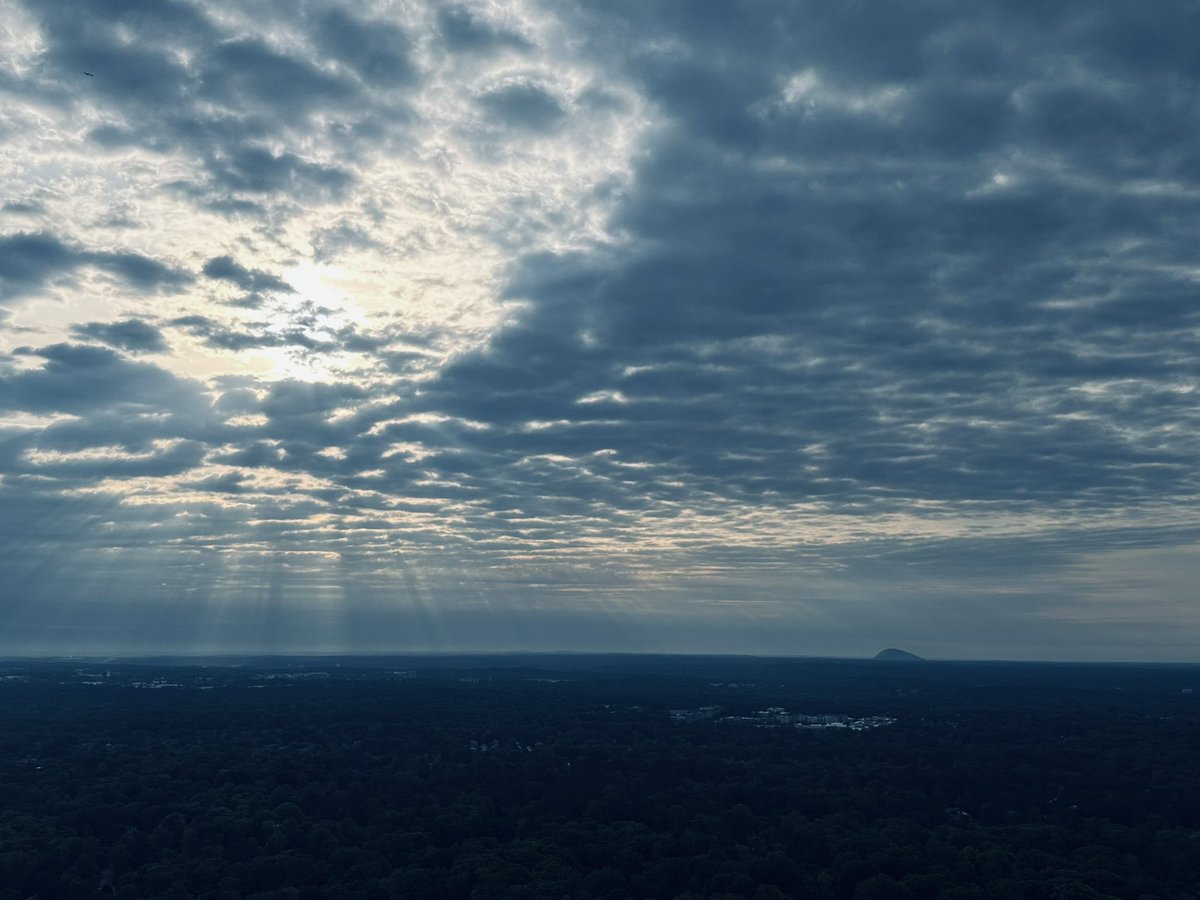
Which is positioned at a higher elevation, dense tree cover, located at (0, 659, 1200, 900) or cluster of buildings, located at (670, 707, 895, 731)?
cluster of buildings, located at (670, 707, 895, 731)

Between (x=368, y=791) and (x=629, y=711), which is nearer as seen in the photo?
(x=368, y=791)

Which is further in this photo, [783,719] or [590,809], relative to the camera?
[783,719]

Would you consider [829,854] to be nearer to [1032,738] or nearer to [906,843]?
[906,843]

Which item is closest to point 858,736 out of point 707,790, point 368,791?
point 707,790

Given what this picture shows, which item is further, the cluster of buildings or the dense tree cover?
the cluster of buildings

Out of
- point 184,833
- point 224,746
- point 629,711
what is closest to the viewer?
point 184,833

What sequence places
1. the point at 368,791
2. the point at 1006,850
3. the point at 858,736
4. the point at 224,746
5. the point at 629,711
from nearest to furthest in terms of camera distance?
the point at 1006,850, the point at 368,791, the point at 224,746, the point at 858,736, the point at 629,711

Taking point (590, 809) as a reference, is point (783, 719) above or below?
above
